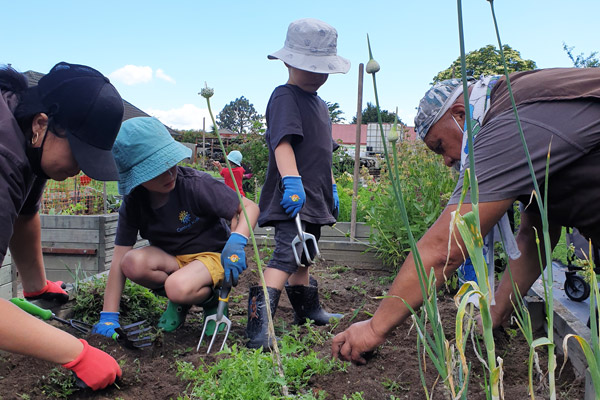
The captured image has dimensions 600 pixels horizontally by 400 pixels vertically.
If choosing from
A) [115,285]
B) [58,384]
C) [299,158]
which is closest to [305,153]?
[299,158]

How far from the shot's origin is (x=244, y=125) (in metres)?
9.84

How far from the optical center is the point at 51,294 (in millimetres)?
2650

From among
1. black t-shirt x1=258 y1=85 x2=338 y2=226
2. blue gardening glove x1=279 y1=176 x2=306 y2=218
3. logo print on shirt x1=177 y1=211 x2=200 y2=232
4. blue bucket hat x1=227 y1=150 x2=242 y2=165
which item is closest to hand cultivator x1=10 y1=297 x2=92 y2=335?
logo print on shirt x1=177 y1=211 x2=200 y2=232

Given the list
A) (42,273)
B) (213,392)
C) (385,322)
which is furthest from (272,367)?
(42,273)

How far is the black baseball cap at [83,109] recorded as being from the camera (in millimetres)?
1646

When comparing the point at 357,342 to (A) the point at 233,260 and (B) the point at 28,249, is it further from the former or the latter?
(B) the point at 28,249

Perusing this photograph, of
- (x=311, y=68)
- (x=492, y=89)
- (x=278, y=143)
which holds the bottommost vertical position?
(x=278, y=143)

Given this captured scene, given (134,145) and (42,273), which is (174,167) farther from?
(42,273)

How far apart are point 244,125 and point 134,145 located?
7.62 metres

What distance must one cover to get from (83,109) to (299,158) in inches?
58.4

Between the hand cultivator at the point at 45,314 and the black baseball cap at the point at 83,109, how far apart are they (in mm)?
913

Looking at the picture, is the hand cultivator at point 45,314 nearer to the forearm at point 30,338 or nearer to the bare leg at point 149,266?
the bare leg at point 149,266

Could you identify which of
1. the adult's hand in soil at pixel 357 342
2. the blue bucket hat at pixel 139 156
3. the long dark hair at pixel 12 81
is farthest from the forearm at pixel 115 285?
the adult's hand in soil at pixel 357 342

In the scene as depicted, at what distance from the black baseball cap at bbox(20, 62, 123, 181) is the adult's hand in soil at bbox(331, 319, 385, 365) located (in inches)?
42.5
